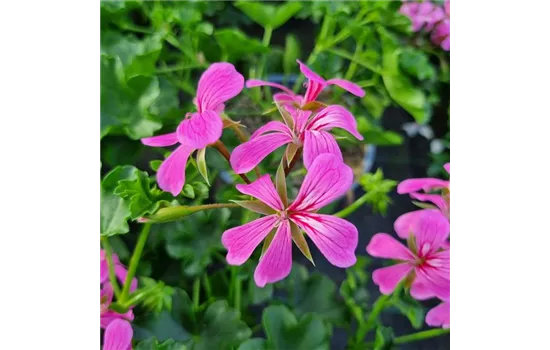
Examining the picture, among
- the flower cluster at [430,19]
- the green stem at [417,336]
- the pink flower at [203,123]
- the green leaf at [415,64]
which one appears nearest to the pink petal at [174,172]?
the pink flower at [203,123]

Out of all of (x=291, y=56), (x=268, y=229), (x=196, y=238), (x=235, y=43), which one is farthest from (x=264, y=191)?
(x=291, y=56)

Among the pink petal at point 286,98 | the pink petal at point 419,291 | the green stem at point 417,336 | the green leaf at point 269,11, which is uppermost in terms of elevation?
the green leaf at point 269,11

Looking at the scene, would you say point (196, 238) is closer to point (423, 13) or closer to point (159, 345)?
point (159, 345)

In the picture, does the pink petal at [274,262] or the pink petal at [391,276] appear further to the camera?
the pink petal at [391,276]

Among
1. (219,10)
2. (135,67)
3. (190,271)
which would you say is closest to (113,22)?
(135,67)

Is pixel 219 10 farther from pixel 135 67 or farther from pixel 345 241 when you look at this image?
pixel 345 241

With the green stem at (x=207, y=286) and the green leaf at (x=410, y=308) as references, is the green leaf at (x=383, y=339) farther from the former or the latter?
the green stem at (x=207, y=286)

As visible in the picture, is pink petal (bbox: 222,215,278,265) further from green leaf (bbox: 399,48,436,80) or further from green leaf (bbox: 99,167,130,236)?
green leaf (bbox: 399,48,436,80)
